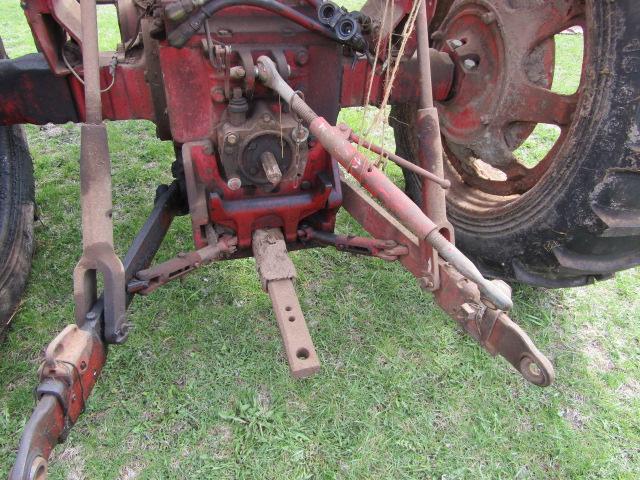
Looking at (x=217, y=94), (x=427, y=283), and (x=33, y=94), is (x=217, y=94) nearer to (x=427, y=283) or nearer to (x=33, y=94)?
(x=33, y=94)

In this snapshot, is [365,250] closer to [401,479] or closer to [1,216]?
[401,479]

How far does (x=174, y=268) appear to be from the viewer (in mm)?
1978

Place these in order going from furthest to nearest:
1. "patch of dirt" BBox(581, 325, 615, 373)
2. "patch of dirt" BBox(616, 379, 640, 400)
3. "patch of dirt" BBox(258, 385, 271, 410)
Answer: "patch of dirt" BBox(581, 325, 615, 373)
"patch of dirt" BBox(616, 379, 640, 400)
"patch of dirt" BBox(258, 385, 271, 410)

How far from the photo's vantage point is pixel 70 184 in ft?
11.3

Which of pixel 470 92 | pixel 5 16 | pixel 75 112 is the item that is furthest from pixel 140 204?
pixel 5 16

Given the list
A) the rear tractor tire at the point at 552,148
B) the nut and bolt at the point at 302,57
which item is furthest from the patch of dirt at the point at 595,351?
the nut and bolt at the point at 302,57

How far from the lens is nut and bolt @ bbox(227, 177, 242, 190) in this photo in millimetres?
1889

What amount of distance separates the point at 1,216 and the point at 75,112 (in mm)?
921

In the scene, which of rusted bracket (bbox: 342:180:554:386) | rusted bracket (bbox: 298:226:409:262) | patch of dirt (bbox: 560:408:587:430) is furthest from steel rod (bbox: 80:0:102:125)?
patch of dirt (bbox: 560:408:587:430)

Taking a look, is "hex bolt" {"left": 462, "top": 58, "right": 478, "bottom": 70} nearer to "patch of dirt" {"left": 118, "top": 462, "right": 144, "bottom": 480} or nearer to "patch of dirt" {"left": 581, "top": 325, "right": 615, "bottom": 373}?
"patch of dirt" {"left": 581, "top": 325, "right": 615, "bottom": 373}

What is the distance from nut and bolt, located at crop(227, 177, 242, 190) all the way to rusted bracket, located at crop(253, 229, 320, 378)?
0.28 m

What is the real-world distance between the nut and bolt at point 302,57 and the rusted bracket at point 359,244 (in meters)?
0.72

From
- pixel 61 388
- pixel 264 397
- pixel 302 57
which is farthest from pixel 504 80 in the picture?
pixel 61 388

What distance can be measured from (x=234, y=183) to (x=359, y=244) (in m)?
0.59
